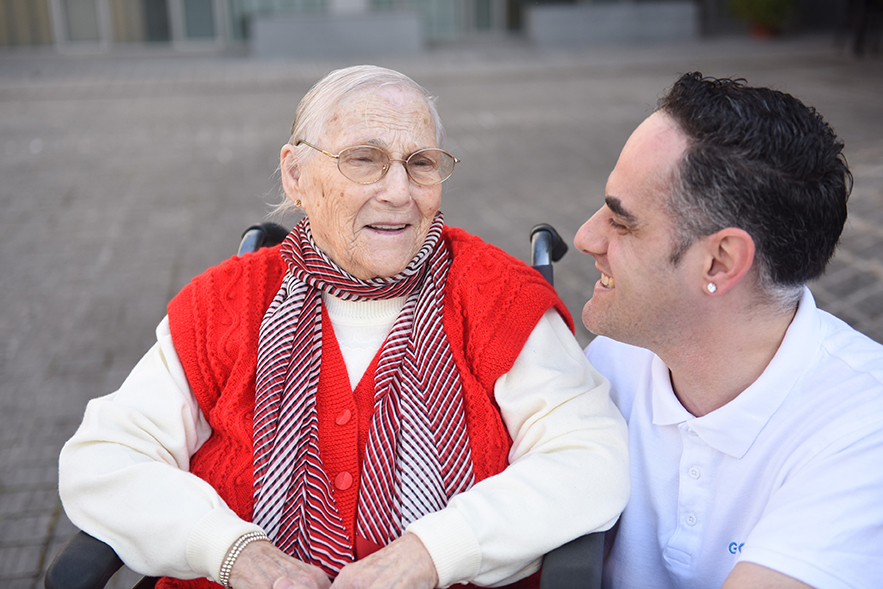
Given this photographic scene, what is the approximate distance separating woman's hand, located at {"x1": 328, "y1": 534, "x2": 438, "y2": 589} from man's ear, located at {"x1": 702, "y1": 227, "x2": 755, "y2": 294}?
837 millimetres

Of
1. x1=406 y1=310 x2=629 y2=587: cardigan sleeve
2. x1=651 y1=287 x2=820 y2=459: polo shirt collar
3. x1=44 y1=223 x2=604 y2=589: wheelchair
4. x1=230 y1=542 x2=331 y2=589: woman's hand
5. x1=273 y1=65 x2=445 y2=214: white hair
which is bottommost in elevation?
x1=230 y1=542 x2=331 y2=589: woman's hand

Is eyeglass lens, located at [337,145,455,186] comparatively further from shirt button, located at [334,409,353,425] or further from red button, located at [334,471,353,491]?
red button, located at [334,471,353,491]

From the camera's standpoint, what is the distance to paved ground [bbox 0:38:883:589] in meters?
4.27

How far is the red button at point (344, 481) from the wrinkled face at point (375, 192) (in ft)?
1.69

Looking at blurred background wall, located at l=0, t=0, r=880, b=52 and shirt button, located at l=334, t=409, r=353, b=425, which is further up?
blurred background wall, located at l=0, t=0, r=880, b=52

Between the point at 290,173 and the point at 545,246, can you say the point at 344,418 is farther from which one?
the point at 545,246

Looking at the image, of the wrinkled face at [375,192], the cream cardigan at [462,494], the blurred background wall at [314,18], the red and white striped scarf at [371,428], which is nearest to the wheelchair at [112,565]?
the cream cardigan at [462,494]

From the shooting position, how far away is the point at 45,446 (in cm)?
362

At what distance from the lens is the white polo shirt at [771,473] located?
144 centimetres

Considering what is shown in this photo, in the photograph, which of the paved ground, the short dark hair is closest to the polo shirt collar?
the short dark hair

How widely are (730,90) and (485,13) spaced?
60.9 ft

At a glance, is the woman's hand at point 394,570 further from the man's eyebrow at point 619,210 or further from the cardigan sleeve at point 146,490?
the man's eyebrow at point 619,210

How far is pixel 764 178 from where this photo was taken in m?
1.53

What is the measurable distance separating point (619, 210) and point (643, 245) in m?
0.10
